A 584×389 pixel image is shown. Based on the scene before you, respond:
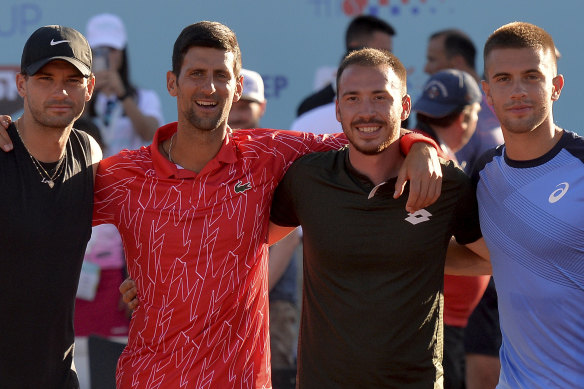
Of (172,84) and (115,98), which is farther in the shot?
(115,98)

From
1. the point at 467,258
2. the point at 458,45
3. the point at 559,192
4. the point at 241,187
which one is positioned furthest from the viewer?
the point at 458,45

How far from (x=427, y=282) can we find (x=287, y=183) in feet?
2.24

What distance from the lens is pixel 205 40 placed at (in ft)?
12.5

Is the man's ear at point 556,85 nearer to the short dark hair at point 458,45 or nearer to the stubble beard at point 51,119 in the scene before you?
the stubble beard at point 51,119

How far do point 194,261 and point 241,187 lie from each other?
0.35 m

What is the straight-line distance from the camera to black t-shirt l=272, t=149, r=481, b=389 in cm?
344

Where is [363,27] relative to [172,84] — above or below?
above

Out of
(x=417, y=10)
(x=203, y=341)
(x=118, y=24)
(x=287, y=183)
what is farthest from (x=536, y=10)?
(x=203, y=341)

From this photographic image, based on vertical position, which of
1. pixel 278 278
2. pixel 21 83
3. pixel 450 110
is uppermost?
pixel 21 83

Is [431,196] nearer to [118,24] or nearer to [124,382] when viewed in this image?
[124,382]

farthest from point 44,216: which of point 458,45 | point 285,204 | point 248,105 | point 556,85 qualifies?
point 458,45

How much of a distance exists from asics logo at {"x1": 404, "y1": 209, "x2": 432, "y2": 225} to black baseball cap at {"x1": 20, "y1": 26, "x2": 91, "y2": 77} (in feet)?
4.48

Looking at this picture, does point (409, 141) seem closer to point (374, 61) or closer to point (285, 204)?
point (374, 61)

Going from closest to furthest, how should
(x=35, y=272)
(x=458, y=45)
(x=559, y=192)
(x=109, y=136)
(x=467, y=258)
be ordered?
(x=559, y=192), (x=35, y=272), (x=467, y=258), (x=109, y=136), (x=458, y=45)
